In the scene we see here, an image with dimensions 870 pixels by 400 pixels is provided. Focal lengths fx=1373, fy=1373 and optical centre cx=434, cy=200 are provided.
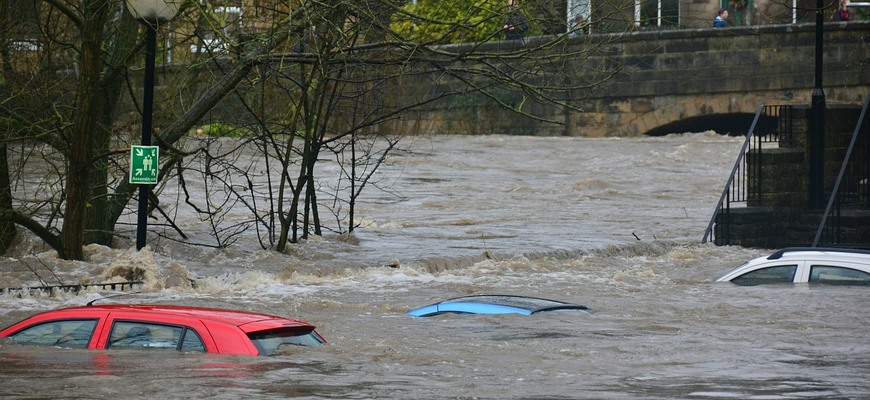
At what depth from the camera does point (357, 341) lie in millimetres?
12016

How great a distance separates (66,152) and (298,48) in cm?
365

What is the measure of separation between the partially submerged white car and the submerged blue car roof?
234cm

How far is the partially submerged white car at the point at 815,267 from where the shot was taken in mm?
13539

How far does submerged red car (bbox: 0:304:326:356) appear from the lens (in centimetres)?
916

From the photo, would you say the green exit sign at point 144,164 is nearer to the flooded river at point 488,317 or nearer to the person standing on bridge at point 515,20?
the flooded river at point 488,317

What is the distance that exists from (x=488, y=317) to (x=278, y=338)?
3.03 m

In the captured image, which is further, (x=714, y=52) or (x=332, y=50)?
(x=714, y=52)

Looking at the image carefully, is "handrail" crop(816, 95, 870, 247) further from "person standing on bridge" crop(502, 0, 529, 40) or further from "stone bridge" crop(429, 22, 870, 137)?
"stone bridge" crop(429, 22, 870, 137)

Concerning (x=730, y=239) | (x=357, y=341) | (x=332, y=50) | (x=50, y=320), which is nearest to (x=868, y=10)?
(x=730, y=239)

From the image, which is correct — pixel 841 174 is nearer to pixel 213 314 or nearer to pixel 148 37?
pixel 148 37

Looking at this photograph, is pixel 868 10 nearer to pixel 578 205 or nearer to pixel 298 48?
pixel 578 205

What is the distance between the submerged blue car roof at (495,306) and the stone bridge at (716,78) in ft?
80.6

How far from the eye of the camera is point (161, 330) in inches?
367

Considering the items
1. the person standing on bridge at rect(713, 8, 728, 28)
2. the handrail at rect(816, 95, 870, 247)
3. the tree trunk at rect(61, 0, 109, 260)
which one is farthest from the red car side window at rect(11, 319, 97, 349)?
the person standing on bridge at rect(713, 8, 728, 28)
